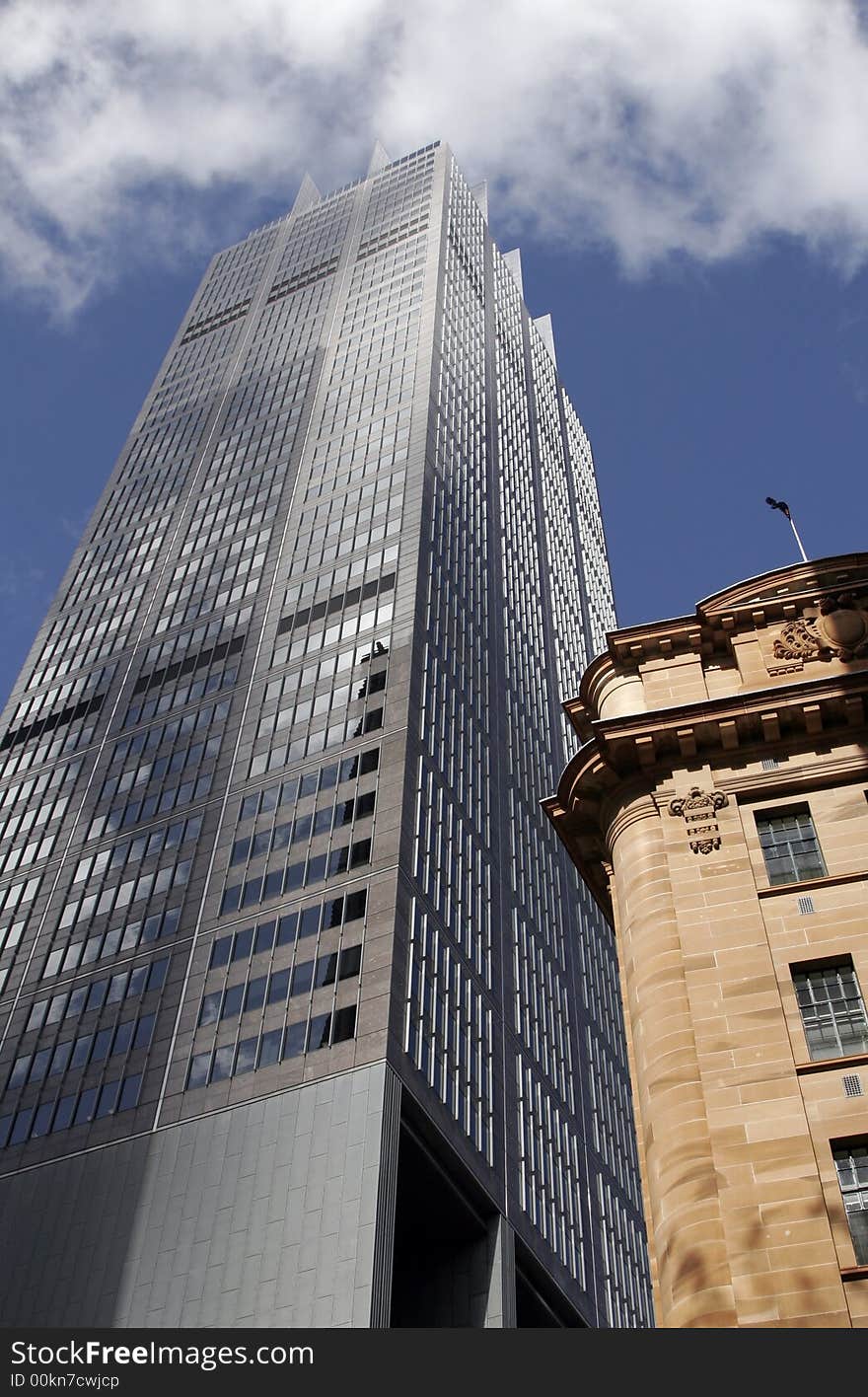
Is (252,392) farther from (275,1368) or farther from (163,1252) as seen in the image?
(275,1368)

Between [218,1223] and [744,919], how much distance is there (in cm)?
4234

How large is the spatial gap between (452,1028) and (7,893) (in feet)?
120

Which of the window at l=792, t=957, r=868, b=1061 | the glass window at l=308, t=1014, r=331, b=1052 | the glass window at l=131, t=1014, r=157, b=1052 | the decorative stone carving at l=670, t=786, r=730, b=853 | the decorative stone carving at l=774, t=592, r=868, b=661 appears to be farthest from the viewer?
the glass window at l=131, t=1014, r=157, b=1052

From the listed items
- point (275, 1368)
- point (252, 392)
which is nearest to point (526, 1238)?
point (275, 1368)

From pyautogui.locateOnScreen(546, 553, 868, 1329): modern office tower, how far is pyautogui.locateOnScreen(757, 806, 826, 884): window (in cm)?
5

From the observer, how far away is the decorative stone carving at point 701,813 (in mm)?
32750

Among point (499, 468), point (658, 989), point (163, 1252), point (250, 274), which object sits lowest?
point (658, 989)

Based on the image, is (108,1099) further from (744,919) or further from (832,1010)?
(832,1010)

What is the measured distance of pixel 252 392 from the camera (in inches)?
5226

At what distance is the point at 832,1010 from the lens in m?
28.5

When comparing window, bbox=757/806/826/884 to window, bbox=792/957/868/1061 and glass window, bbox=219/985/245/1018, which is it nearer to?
window, bbox=792/957/868/1061

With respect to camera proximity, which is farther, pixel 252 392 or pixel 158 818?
pixel 252 392

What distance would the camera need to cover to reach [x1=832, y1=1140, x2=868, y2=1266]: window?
24.4 m

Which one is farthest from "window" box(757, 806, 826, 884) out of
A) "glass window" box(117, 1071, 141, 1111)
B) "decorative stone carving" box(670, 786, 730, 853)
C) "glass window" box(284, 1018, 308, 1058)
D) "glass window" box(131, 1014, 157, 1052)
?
"glass window" box(131, 1014, 157, 1052)
